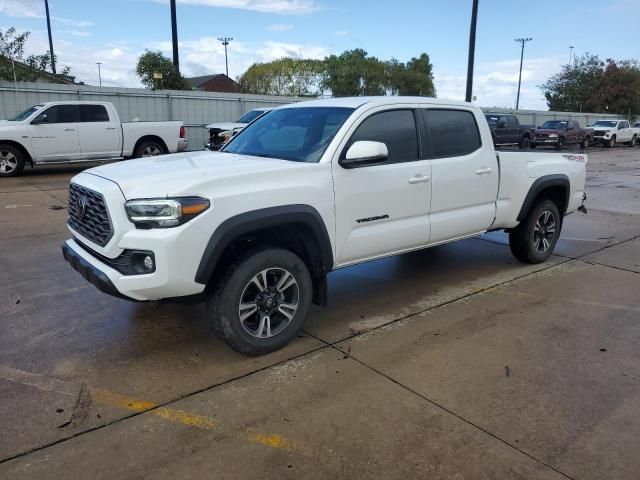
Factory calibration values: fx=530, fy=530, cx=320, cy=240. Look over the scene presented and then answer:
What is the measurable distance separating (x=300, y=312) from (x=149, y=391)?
120cm

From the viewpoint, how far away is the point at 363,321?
15.0ft

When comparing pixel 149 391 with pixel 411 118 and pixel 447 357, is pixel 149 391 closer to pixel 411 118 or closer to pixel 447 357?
pixel 447 357

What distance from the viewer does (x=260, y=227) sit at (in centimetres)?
361

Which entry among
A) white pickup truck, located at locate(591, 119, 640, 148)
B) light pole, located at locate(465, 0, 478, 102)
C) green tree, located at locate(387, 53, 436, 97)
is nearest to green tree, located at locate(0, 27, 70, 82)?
light pole, located at locate(465, 0, 478, 102)

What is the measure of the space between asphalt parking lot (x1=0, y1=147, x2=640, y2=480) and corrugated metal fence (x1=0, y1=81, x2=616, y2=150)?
14038 millimetres

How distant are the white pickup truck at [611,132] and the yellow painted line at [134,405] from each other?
35.1m

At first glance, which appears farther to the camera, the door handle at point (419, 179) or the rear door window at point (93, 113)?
the rear door window at point (93, 113)

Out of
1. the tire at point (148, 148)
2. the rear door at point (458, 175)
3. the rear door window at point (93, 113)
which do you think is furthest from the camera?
the tire at point (148, 148)

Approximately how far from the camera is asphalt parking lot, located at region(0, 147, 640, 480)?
9.05 feet

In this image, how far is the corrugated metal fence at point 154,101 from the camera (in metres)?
17.3

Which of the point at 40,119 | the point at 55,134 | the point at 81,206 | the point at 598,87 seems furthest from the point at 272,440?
the point at 598,87

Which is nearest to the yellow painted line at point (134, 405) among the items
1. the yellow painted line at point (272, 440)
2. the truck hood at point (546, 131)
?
the yellow painted line at point (272, 440)

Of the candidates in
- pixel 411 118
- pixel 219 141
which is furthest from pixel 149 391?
pixel 219 141

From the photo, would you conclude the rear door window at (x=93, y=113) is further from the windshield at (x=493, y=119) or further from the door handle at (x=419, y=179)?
the windshield at (x=493, y=119)
